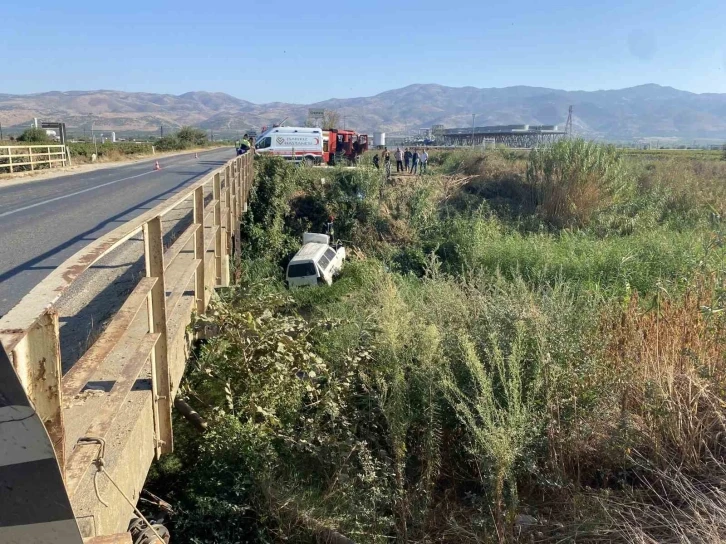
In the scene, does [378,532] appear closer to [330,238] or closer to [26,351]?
[26,351]

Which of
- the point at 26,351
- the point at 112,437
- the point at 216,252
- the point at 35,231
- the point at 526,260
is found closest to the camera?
the point at 26,351

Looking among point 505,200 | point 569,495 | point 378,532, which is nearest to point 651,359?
point 569,495

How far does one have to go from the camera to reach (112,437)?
9.26 feet

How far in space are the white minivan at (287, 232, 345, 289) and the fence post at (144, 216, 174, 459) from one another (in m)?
10.9

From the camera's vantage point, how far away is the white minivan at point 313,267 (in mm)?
14969

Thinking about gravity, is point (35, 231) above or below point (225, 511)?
above

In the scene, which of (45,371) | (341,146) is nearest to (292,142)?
(341,146)

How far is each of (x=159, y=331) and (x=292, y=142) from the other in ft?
98.7

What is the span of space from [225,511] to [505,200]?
20.7 metres

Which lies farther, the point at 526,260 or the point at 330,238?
the point at 330,238

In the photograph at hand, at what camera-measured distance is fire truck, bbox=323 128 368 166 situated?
3522 cm

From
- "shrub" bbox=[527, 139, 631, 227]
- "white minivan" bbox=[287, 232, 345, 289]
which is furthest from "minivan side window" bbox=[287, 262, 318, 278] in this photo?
"shrub" bbox=[527, 139, 631, 227]

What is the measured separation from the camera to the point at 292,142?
107 ft

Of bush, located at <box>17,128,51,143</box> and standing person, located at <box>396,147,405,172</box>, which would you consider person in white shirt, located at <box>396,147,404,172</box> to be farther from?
bush, located at <box>17,128,51,143</box>
